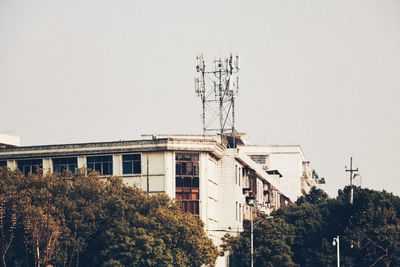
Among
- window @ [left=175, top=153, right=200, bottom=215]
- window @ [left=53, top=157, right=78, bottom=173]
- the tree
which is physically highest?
window @ [left=53, top=157, right=78, bottom=173]

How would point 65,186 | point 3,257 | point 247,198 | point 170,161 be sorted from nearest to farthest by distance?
1. point 3,257
2. point 65,186
3. point 170,161
4. point 247,198

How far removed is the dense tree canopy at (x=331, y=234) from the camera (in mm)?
94312

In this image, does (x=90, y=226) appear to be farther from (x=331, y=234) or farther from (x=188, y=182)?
(x=331, y=234)

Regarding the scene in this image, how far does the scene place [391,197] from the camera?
99688 millimetres

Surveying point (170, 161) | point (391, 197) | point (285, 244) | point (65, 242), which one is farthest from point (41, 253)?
point (391, 197)

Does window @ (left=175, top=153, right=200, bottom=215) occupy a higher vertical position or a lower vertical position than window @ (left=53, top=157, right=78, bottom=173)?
lower

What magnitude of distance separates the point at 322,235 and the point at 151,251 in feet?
79.4

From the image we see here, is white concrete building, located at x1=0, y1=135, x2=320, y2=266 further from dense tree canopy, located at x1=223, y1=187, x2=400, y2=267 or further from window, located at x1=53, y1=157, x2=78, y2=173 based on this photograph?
dense tree canopy, located at x1=223, y1=187, x2=400, y2=267

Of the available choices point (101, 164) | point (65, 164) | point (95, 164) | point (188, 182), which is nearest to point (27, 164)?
point (65, 164)

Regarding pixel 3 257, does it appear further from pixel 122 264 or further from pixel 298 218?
pixel 298 218

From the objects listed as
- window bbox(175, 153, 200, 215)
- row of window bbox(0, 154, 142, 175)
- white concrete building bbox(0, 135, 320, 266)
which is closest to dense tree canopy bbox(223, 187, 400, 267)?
white concrete building bbox(0, 135, 320, 266)

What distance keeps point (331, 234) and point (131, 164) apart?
1981 centimetres

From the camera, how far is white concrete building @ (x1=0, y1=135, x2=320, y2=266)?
9700 cm

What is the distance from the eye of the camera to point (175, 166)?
319 ft
